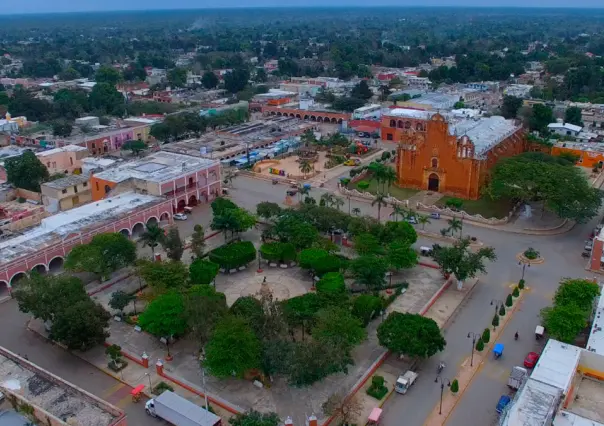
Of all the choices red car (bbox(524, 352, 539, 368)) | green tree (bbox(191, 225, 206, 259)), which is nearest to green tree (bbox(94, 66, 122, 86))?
green tree (bbox(191, 225, 206, 259))

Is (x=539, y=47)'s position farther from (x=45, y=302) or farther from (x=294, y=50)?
(x=45, y=302)

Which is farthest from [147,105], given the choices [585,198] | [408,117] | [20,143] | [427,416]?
[427,416]

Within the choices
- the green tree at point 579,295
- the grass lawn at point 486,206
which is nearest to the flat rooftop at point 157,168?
the grass lawn at point 486,206

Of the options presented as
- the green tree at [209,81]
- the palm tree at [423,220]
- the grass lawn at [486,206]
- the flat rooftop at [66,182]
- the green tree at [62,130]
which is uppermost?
the green tree at [209,81]

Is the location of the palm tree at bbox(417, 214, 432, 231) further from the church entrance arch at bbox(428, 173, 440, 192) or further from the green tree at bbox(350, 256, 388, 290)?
the green tree at bbox(350, 256, 388, 290)

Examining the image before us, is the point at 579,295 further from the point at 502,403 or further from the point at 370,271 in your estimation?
the point at 370,271

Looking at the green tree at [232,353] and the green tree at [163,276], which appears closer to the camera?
the green tree at [232,353]

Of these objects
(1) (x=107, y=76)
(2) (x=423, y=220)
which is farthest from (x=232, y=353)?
(1) (x=107, y=76)

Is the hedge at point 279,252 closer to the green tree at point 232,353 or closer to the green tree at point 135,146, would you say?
the green tree at point 232,353
